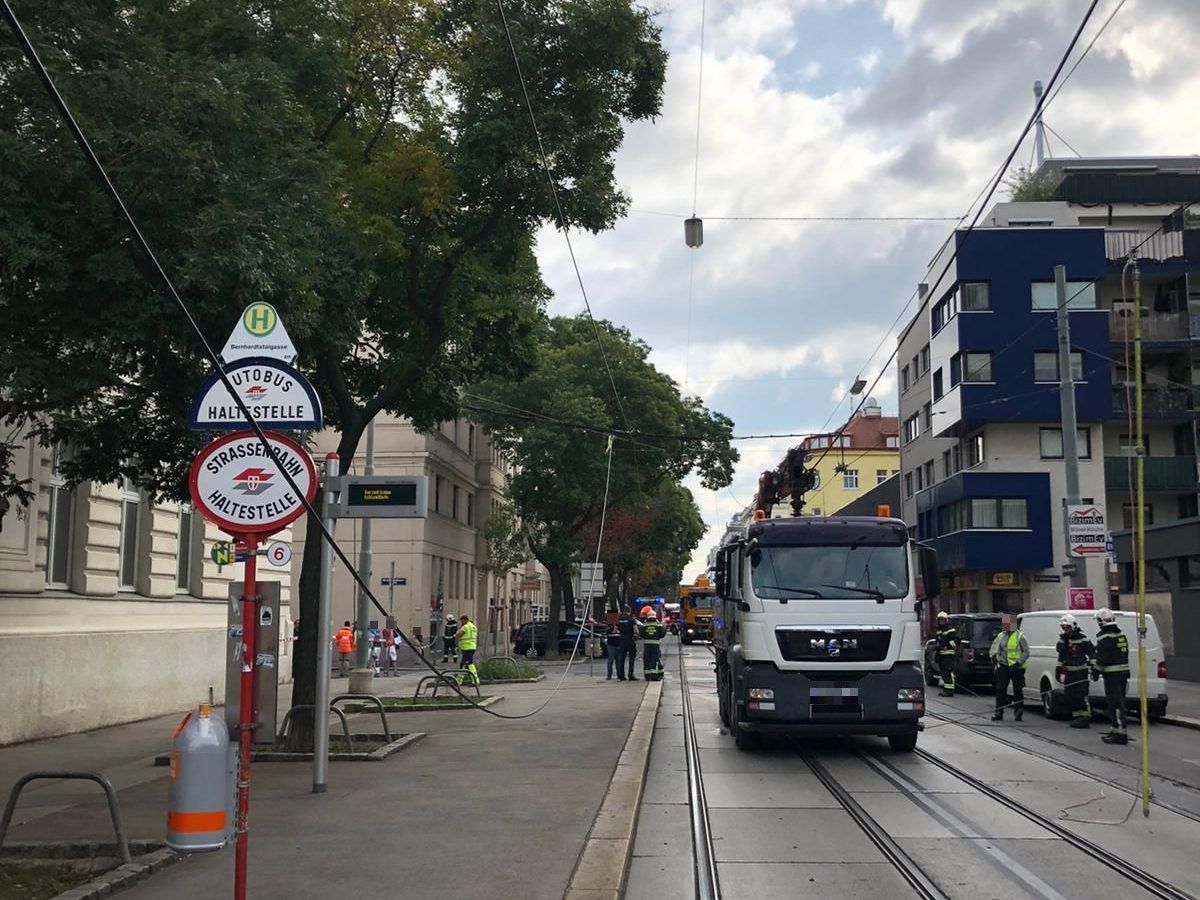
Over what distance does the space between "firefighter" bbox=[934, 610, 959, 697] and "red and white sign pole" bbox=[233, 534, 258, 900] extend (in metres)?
21.6

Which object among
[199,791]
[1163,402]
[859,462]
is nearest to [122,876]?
[199,791]

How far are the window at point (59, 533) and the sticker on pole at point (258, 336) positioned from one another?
38.0 ft

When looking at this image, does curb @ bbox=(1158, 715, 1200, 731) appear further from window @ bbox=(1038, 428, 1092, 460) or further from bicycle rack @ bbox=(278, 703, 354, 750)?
window @ bbox=(1038, 428, 1092, 460)

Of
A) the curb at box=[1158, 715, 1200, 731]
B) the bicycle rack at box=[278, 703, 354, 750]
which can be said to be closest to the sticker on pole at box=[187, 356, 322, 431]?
the bicycle rack at box=[278, 703, 354, 750]

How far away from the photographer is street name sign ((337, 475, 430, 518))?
10.6 m

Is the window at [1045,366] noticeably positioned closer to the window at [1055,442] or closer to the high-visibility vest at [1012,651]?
the window at [1055,442]

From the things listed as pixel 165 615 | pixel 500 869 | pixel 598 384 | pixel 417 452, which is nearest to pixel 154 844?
pixel 500 869

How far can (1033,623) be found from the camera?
69.7 ft

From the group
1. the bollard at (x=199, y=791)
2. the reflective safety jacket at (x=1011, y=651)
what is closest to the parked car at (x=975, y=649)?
the reflective safety jacket at (x=1011, y=651)

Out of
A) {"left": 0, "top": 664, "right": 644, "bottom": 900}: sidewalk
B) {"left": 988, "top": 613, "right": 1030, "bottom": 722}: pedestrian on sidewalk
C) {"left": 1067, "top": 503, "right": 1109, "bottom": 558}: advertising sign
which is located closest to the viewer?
{"left": 0, "top": 664, "right": 644, "bottom": 900}: sidewalk

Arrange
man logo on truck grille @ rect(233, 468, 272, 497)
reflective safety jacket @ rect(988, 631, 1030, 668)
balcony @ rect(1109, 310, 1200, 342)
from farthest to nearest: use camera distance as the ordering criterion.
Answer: balcony @ rect(1109, 310, 1200, 342), reflective safety jacket @ rect(988, 631, 1030, 668), man logo on truck grille @ rect(233, 468, 272, 497)

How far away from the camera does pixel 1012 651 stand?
770 inches

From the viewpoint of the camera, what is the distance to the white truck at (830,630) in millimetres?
13320

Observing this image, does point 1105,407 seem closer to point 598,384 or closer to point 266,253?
point 598,384
